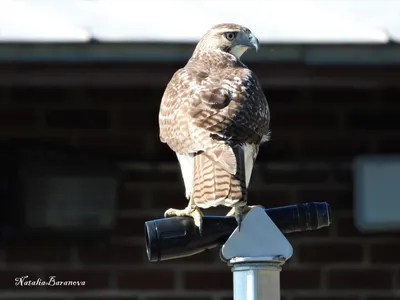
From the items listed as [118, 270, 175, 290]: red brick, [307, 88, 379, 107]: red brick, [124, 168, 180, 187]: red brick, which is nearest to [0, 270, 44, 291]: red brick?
[118, 270, 175, 290]: red brick

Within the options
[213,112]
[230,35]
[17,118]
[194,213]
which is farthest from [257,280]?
[17,118]

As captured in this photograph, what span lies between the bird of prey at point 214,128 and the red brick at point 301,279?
1.28 metres

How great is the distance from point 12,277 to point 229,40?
1.61 meters

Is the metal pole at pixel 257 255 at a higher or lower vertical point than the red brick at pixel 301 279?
lower

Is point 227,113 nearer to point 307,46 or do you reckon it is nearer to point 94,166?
point 307,46

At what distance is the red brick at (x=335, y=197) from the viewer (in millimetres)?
5121

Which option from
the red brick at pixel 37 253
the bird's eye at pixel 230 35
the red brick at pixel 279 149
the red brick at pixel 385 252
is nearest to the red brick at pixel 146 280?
the red brick at pixel 37 253

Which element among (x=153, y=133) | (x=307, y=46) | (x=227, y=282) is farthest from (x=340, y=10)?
(x=227, y=282)

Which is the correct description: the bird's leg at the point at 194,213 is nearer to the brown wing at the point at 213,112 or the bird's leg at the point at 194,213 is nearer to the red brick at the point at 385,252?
the brown wing at the point at 213,112

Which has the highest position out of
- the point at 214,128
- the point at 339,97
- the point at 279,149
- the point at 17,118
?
the point at 339,97

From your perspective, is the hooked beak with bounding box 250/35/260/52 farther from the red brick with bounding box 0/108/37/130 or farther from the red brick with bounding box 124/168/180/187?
the red brick with bounding box 0/108/37/130

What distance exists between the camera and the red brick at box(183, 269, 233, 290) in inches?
200

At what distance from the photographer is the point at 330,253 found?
513cm

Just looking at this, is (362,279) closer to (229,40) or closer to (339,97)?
(339,97)
